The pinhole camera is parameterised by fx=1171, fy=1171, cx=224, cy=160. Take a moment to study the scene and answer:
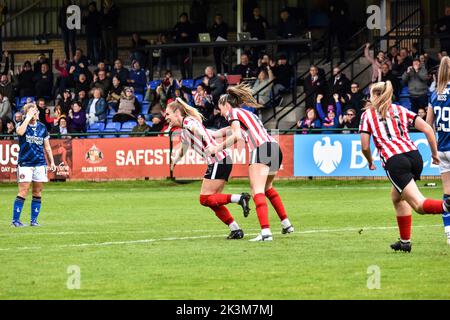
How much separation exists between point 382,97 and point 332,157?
1572 cm

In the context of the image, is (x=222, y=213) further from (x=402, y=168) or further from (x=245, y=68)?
(x=245, y=68)

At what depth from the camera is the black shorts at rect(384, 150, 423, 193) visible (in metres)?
13.6

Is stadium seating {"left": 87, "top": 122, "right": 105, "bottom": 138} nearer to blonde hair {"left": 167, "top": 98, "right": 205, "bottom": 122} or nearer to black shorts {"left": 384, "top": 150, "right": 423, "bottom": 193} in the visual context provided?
blonde hair {"left": 167, "top": 98, "right": 205, "bottom": 122}

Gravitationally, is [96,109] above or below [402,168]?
above

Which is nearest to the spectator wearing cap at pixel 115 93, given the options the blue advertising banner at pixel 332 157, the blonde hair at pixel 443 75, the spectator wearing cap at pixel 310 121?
the spectator wearing cap at pixel 310 121

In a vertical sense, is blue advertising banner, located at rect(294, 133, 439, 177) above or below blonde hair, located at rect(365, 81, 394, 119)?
below

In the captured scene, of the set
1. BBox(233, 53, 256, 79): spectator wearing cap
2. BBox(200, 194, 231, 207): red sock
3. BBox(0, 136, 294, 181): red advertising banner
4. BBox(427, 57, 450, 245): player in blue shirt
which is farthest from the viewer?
BBox(233, 53, 256, 79): spectator wearing cap

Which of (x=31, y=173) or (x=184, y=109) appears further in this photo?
(x=31, y=173)

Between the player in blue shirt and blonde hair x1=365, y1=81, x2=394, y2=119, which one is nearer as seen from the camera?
blonde hair x1=365, y1=81, x2=394, y2=119

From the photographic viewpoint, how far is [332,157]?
29.5m

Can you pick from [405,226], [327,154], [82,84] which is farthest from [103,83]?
[405,226]

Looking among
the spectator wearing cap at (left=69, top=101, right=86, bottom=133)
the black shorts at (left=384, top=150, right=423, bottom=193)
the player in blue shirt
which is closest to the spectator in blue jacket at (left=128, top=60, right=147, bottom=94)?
the spectator wearing cap at (left=69, top=101, right=86, bottom=133)

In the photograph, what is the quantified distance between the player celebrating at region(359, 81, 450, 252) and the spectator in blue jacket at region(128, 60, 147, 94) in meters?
22.5
